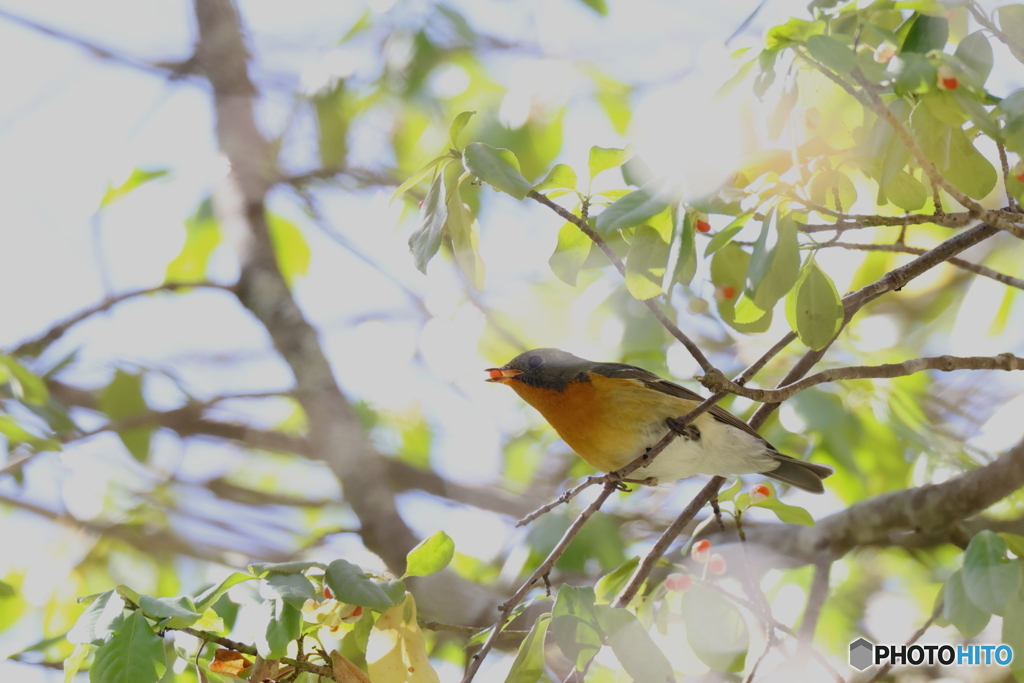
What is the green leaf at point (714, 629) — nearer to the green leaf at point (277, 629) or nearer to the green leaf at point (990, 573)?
the green leaf at point (990, 573)

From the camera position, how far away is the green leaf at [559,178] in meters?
1.90

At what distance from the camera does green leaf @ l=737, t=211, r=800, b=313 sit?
1.66 meters

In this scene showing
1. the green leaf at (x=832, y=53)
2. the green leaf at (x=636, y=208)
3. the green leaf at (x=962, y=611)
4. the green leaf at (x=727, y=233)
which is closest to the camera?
the green leaf at (x=832, y=53)

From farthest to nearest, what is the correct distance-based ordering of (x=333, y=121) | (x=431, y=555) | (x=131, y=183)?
(x=333, y=121) < (x=131, y=183) < (x=431, y=555)

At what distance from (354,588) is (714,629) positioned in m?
1.05

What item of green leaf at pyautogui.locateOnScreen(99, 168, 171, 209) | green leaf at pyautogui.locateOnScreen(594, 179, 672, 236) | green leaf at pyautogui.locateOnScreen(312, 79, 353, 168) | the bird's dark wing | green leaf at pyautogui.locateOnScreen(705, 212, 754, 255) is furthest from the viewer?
green leaf at pyautogui.locateOnScreen(312, 79, 353, 168)

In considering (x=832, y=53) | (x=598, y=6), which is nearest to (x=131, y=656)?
(x=832, y=53)

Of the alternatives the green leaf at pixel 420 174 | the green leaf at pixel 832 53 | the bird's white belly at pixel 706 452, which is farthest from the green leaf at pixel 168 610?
the bird's white belly at pixel 706 452

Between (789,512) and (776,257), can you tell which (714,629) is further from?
(776,257)

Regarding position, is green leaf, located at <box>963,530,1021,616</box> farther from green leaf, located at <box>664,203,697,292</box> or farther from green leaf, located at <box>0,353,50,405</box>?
green leaf, located at <box>0,353,50,405</box>

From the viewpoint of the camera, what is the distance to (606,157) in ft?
6.28

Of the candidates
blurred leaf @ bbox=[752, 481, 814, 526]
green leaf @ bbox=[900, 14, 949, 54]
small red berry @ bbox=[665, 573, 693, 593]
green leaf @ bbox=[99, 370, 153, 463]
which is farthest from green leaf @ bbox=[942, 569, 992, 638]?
green leaf @ bbox=[99, 370, 153, 463]

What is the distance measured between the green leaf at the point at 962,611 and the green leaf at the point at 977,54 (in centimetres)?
123

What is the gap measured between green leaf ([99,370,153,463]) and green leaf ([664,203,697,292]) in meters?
3.43
